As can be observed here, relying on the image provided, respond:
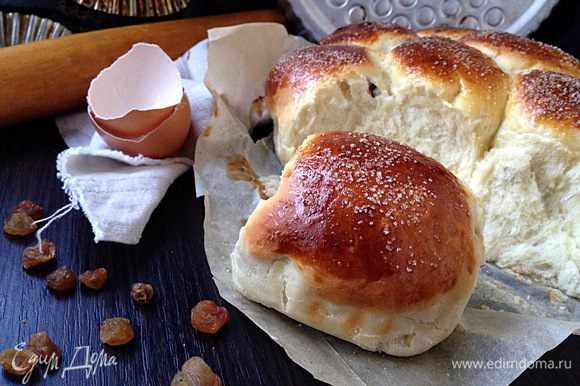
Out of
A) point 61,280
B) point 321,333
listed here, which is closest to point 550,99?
point 321,333

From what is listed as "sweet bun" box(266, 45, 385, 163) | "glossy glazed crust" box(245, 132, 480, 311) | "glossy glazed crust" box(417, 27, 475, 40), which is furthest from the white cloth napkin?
"glossy glazed crust" box(417, 27, 475, 40)

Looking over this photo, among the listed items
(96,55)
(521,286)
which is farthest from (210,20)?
(521,286)

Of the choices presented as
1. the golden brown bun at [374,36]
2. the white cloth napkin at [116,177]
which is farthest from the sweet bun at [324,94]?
the white cloth napkin at [116,177]

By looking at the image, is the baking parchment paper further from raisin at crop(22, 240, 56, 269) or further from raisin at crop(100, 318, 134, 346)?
raisin at crop(22, 240, 56, 269)

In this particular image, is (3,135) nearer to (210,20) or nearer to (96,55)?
(96,55)

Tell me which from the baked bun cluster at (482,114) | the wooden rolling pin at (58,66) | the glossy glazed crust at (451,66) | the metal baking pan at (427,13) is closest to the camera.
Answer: the baked bun cluster at (482,114)

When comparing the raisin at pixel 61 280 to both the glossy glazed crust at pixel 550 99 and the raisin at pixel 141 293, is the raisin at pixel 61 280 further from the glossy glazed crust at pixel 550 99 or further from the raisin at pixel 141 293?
the glossy glazed crust at pixel 550 99

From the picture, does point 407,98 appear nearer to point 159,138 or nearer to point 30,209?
point 159,138
